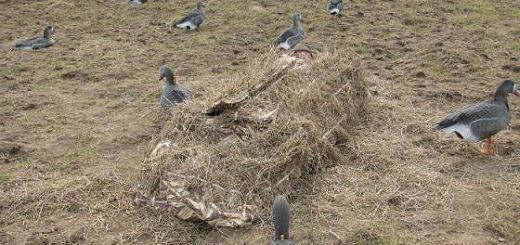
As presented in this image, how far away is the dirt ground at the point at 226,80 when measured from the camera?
5.30 metres

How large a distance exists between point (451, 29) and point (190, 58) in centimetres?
486

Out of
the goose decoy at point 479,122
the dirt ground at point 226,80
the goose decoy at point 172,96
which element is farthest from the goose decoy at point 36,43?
the goose decoy at point 479,122

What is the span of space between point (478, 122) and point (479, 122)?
0.04ft

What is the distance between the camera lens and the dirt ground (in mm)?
5297

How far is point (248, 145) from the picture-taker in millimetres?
5660

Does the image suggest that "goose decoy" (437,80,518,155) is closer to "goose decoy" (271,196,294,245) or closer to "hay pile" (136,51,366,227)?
"hay pile" (136,51,366,227)

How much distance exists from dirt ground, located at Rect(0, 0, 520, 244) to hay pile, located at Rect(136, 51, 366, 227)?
0.21 m

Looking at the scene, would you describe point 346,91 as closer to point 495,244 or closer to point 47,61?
point 495,244

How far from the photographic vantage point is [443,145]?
664cm

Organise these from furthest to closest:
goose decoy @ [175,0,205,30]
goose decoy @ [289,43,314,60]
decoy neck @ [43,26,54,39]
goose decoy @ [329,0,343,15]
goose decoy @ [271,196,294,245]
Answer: goose decoy @ [329,0,343,15] < goose decoy @ [175,0,205,30] < decoy neck @ [43,26,54,39] < goose decoy @ [289,43,314,60] < goose decoy @ [271,196,294,245]

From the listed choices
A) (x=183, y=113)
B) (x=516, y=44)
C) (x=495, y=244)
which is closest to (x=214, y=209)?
(x=183, y=113)

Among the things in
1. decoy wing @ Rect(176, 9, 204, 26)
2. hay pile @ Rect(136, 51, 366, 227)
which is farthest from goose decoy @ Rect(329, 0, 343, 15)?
hay pile @ Rect(136, 51, 366, 227)

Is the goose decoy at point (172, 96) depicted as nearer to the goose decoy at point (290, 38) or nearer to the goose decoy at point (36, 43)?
the goose decoy at point (290, 38)

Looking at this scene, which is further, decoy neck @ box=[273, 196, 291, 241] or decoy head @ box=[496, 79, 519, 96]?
decoy head @ box=[496, 79, 519, 96]
